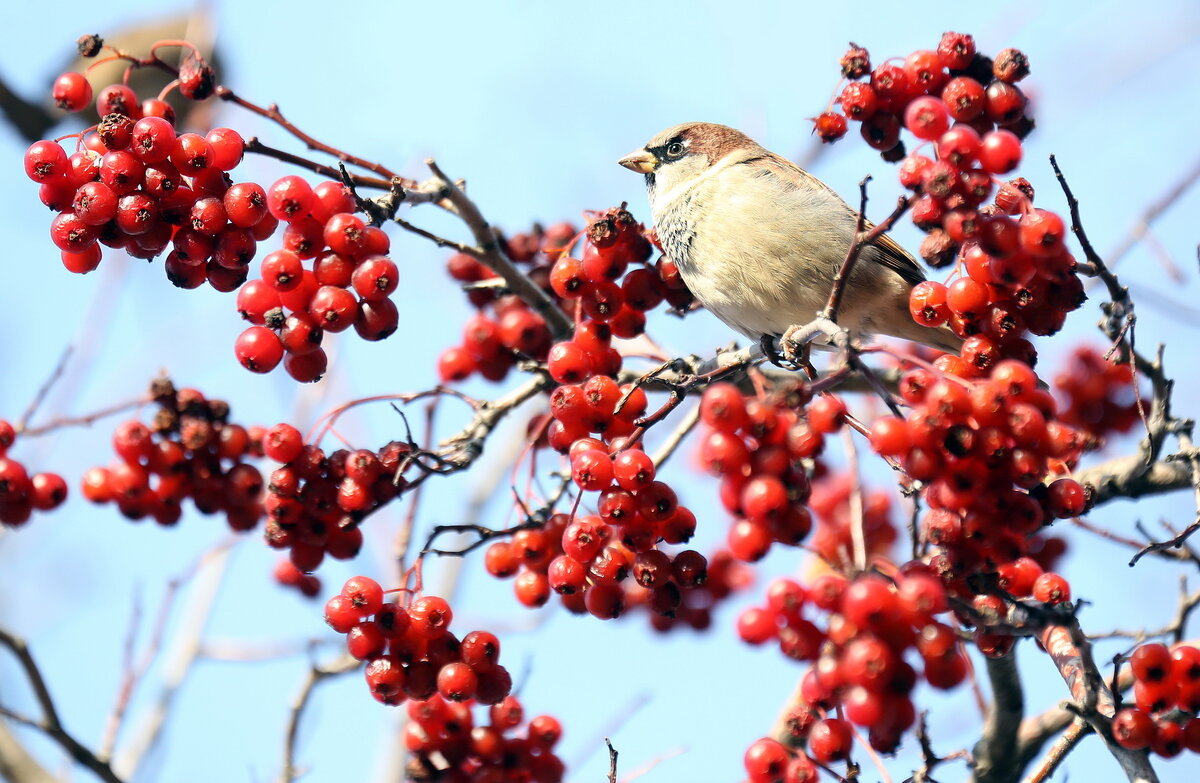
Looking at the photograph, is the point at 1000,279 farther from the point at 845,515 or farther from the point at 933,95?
the point at 845,515

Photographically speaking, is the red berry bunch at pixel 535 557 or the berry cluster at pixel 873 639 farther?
the red berry bunch at pixel 535 557

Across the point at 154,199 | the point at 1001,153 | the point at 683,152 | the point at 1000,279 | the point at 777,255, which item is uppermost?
the point at 683,152

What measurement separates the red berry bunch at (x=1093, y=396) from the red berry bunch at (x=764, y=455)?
250cm

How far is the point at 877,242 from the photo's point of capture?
3.93m

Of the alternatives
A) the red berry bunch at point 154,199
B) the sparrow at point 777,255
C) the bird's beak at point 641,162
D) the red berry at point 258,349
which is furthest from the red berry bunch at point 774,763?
the bird's beak at point 641,162

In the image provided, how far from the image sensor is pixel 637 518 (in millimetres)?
2240

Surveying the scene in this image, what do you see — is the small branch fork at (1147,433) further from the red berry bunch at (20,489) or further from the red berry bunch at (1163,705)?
the red berry bunch at (20,489)

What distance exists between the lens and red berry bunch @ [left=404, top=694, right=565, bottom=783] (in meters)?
2.82

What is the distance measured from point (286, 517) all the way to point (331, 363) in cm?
274

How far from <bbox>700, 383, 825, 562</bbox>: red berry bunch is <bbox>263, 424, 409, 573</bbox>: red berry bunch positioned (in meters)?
1.05

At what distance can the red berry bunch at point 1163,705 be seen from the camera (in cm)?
219

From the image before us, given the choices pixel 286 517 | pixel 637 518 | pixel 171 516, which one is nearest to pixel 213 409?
pixel 171 516

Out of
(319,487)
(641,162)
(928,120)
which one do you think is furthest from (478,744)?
(641,162)

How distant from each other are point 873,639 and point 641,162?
3203 millimetres
